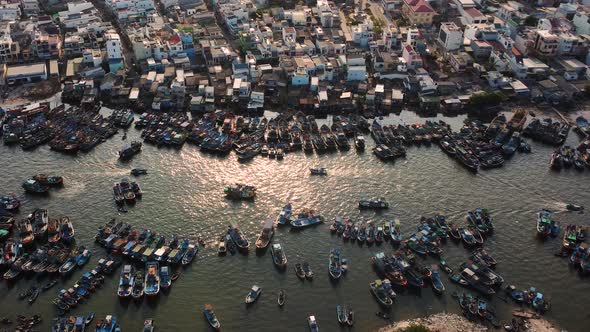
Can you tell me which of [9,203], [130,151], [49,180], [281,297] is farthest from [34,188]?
[281,297]

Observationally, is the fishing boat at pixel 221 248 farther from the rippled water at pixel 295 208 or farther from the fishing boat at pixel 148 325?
the fishing boat at pixel 148 325

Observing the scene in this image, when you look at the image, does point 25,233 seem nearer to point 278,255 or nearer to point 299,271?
point 278,255

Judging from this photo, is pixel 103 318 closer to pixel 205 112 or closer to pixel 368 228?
pixel 368 228

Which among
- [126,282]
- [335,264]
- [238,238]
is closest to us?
[126,282]

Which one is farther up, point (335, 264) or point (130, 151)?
point (130, 151)

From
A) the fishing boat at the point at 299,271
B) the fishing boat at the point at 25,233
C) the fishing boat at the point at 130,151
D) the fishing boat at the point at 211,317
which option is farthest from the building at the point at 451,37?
the fishing boat at the point at 25,233

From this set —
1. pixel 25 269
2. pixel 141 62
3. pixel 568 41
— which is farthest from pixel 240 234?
pixel 568 41

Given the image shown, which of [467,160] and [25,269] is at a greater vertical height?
[467,160]
